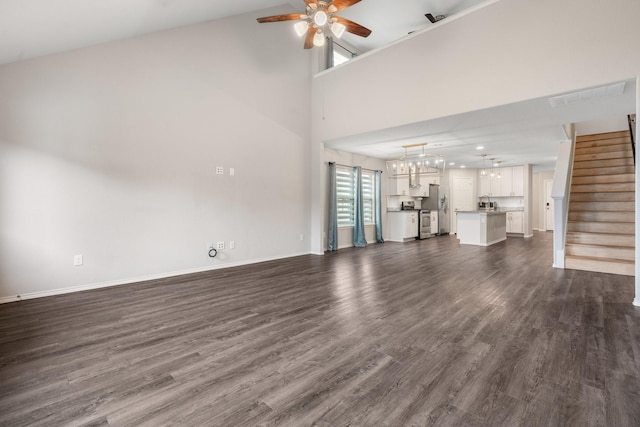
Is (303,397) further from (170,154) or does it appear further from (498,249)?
(498,249)

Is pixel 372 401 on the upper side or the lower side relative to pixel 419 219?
lower

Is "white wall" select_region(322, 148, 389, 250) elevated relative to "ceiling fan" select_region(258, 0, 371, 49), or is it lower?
lower

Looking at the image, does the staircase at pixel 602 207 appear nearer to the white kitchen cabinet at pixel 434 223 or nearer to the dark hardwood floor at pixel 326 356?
the dark hardwood floor at pixel 326 356

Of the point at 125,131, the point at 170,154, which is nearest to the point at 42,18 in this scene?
the point at 125,131

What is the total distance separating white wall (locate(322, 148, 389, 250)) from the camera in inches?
282

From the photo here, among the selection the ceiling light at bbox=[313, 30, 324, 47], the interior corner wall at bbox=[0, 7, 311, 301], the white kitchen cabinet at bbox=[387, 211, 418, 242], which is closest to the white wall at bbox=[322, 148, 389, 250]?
the white kitchen cabinet at bbox=[387, 211, 418, 242]

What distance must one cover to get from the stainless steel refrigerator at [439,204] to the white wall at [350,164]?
2.51 metres

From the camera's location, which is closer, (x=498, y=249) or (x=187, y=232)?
(x=187, y=232)

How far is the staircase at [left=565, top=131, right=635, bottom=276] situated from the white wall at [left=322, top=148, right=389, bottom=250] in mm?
4432

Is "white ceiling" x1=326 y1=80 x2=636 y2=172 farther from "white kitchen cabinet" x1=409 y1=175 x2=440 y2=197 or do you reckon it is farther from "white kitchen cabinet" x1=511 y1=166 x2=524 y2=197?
"white kitchen cabinet" x1=409 y1=175 x2=440 y2=197

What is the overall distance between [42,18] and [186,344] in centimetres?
335

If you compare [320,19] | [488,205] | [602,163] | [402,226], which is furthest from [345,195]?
[488,205]

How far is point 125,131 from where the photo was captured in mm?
4168

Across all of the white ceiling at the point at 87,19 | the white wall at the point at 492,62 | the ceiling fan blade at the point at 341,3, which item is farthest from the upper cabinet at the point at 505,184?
the ceiling fan blade at the point at 341,3
